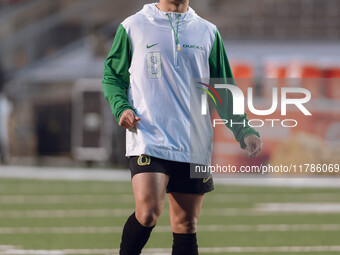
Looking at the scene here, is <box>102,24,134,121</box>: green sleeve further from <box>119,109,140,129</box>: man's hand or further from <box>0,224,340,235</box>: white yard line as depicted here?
<box>0,224,340,235</box>: white yard line

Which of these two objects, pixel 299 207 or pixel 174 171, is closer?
pixel 174 171

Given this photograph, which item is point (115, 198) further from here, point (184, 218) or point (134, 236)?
point (134, 236)

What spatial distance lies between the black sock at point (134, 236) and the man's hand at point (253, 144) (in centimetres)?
71

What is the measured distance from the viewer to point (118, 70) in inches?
204

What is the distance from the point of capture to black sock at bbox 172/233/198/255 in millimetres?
5270

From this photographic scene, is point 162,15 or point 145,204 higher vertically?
point 162,15

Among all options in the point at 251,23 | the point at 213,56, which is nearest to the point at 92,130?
the point at 251,23

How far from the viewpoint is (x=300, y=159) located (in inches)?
766

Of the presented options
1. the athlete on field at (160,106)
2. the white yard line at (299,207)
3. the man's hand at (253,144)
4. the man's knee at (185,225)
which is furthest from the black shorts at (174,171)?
the white yard line at (299,207)

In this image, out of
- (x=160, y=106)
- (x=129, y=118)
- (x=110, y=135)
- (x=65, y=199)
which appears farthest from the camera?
(x=110, y=135)

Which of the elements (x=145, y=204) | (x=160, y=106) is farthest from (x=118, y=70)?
(x=145, y=204)

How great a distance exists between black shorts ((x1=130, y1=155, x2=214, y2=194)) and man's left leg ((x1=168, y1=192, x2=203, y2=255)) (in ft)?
0.18

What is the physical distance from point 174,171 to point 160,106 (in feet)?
1.20

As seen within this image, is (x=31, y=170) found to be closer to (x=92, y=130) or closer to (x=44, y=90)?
(x=92, y=130)
